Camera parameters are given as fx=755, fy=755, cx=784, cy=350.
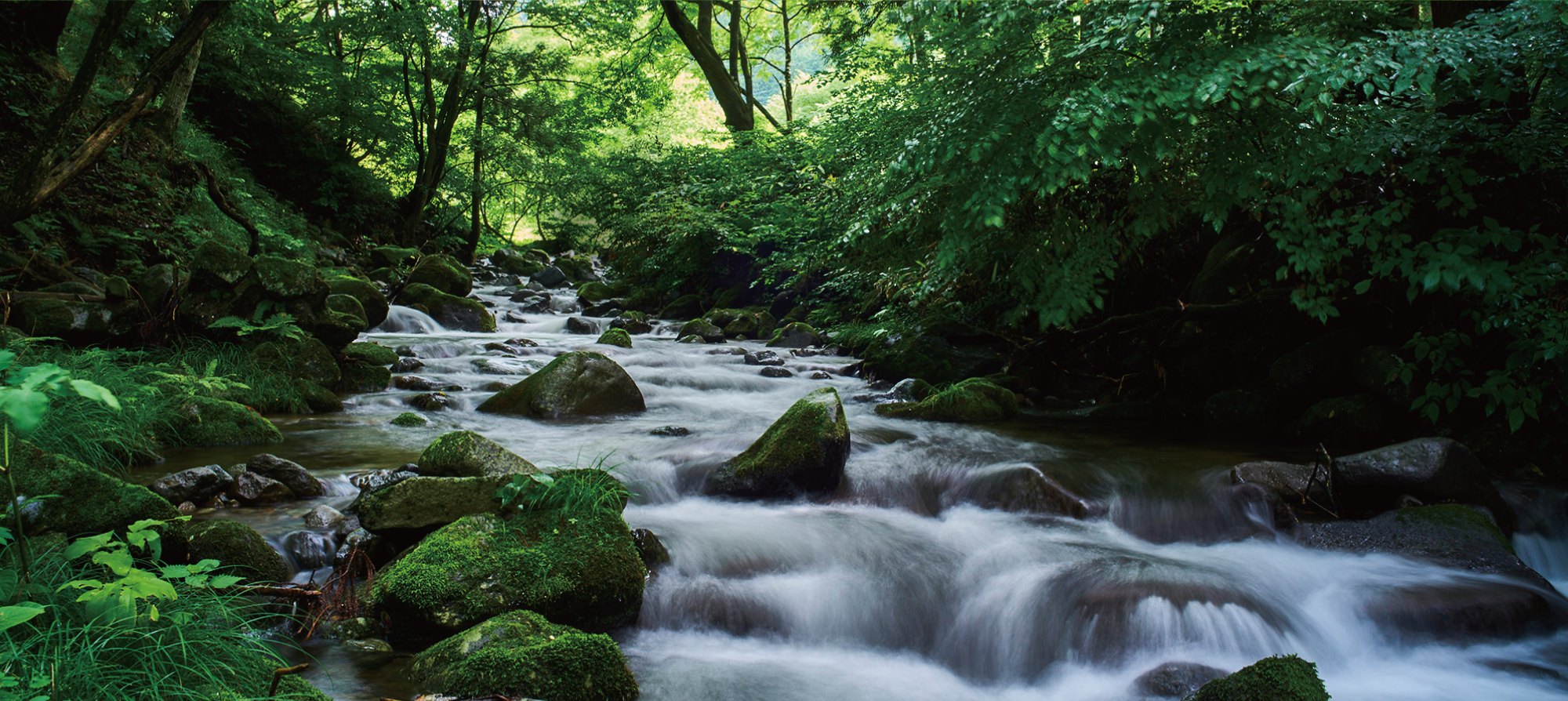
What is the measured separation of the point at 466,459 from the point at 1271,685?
13.2ft

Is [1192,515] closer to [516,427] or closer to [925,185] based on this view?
[925,185]

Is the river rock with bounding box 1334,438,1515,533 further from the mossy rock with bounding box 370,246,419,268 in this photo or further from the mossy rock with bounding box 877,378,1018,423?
the mossy rock with bounding box 370,246,419,268

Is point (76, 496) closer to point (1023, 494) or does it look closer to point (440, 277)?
point (1023, 494)

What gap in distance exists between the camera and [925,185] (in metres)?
5.50

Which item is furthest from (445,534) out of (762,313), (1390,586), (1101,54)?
(762,313)

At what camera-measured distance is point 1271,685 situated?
2631 mm

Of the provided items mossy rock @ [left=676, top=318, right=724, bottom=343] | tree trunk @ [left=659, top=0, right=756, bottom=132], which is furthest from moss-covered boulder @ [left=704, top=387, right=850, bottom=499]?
tree trunk @ [left=659, top=0, right=756, bottom=132]

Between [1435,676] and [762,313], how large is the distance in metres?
13.0

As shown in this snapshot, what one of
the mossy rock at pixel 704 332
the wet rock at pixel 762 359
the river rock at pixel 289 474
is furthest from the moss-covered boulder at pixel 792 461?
the mossy rock at pixel 704 332

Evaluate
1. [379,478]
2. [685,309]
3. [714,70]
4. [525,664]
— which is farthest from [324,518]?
[714,70]

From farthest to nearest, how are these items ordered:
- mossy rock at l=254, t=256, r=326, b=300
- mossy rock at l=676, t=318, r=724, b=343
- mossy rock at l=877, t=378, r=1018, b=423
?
mossy rock at l=676, t=318, r=724, b=343, mossy rock at l=877, t=378, r=1018, b=423, mossy rock at l=254, t=256, r=326, b=300

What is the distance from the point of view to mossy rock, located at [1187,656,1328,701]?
2613mm

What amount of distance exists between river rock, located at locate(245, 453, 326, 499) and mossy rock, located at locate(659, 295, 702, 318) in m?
13.2

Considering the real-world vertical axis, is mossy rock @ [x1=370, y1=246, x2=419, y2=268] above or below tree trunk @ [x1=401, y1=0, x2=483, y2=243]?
below
